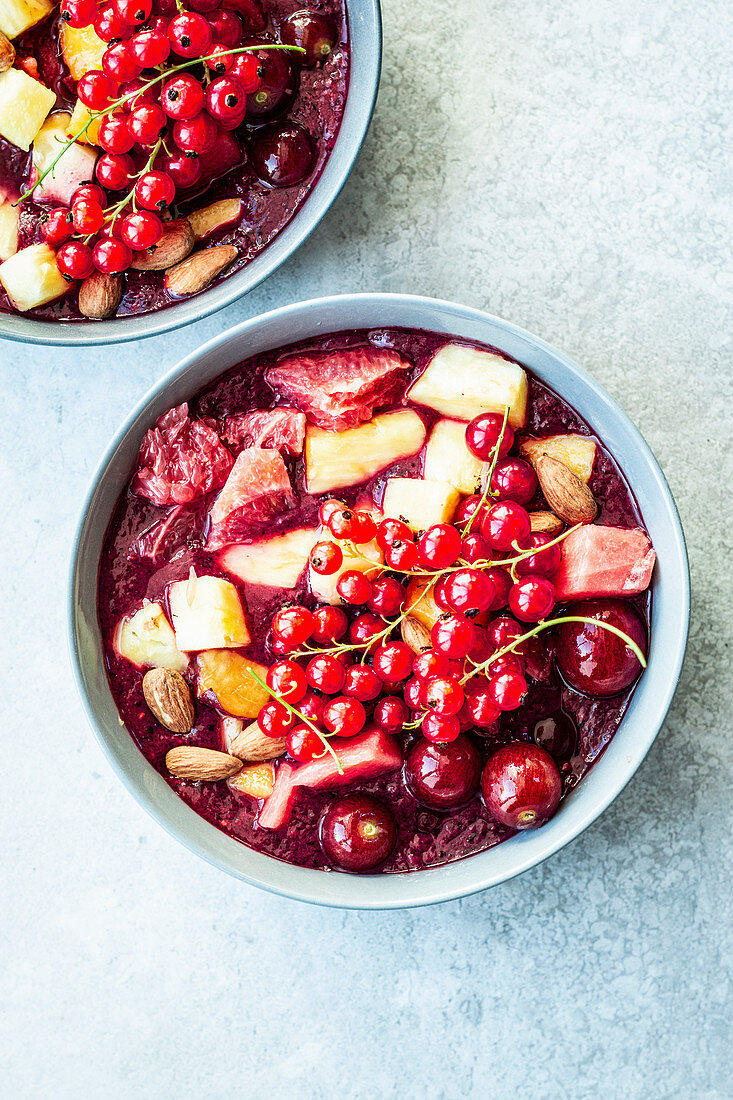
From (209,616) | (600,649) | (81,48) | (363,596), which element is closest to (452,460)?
(363,596)

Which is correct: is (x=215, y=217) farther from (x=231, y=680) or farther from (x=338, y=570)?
(x=231, y=680)

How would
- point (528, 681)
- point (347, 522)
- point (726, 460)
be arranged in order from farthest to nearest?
point (726, 460) < point (528, 681) < point (347, 522)

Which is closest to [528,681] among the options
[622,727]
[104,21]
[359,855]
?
[622,727]

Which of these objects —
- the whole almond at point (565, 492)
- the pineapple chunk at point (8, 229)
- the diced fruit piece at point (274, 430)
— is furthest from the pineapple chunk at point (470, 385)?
the pineapple chunk at point (8, 229)

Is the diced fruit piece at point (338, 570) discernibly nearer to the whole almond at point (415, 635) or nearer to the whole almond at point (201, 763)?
the whole almond at point (415, 635)

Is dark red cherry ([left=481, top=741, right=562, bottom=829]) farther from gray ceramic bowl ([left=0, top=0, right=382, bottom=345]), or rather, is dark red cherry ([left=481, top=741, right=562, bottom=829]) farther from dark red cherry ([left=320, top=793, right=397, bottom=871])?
gray ceramic bowl ([left=0, top=0, right=382, bottom=345])

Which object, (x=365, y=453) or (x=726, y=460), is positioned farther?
(x=726, y=460)

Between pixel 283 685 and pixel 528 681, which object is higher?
pixel 283 685

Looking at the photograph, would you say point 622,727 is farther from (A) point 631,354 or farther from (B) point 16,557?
(B) point 16,557
